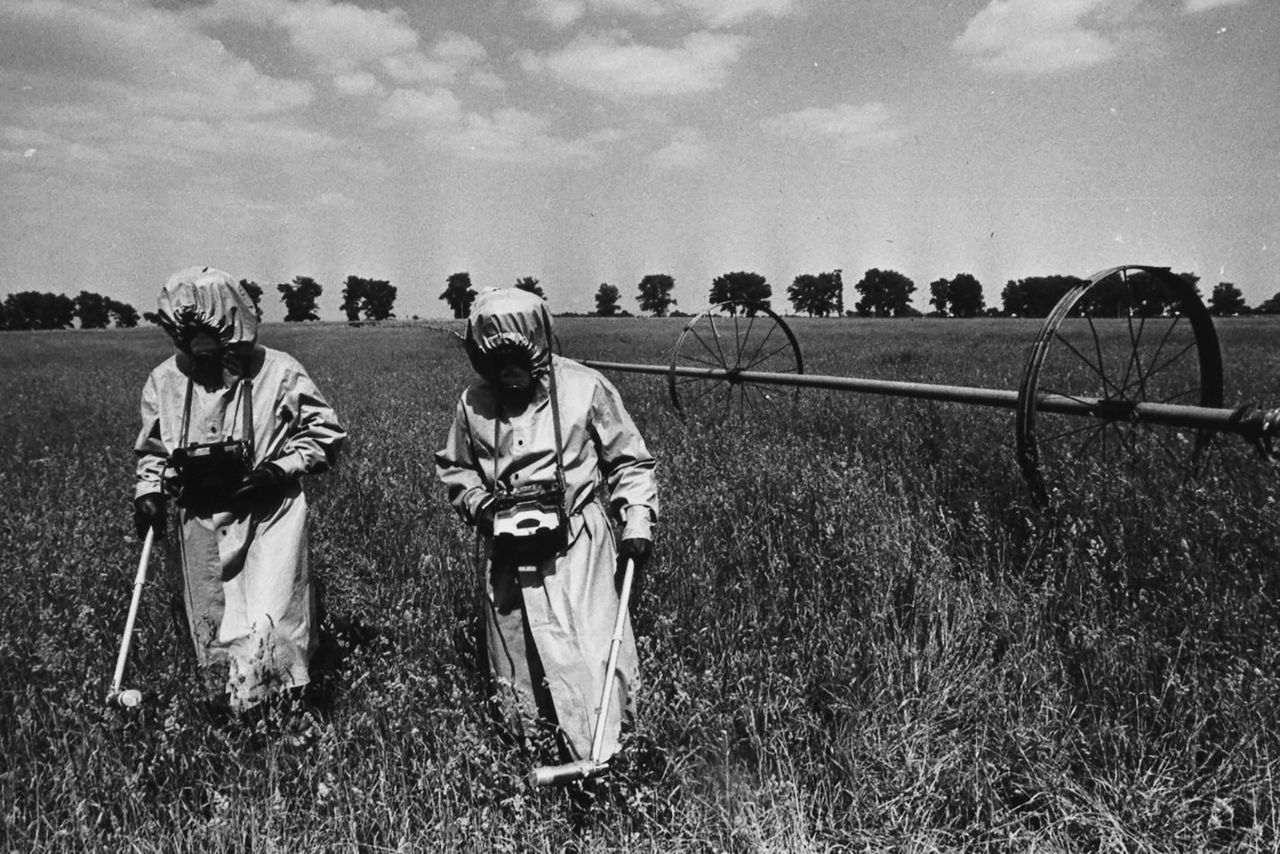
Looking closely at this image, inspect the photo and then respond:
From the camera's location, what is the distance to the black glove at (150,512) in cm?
294

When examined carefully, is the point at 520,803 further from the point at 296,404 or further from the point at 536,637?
the point at 296,404

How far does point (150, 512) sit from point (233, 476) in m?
0.43

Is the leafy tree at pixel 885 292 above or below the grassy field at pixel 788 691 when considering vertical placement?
above

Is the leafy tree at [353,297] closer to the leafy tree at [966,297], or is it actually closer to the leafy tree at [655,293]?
the leafy tree at [655,293]

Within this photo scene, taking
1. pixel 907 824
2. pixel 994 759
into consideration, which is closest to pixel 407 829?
pixel 907 824

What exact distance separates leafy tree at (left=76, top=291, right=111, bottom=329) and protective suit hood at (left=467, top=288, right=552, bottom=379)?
13782 centimetres

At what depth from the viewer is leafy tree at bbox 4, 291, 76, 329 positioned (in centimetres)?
10325

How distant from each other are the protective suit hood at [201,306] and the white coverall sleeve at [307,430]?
1.03 feet

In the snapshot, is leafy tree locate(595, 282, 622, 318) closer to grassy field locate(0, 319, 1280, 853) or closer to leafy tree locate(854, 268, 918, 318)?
leafy tree locate(854, 268, 918, 318)

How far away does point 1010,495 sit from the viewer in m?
4.25

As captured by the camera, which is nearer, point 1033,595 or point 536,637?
point 536,637

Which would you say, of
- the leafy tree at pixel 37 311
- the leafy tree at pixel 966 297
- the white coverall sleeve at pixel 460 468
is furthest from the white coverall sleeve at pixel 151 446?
the leafy tree at pixel 37 311

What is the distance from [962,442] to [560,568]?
3.75 meters

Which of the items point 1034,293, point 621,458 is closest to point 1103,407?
point 621,458
